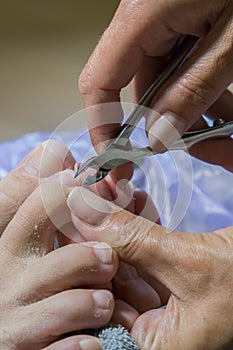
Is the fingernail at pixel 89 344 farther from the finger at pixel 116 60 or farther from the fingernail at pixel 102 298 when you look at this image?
the finger at pixel 116 60

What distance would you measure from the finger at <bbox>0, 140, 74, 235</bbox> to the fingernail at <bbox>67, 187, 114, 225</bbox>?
0.24 ft

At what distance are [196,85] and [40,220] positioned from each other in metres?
0.21

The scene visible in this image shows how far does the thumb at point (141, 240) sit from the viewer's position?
54 centimetres

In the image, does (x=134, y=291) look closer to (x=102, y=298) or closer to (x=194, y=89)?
(x=102, y=298)

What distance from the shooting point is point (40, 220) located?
0.61m

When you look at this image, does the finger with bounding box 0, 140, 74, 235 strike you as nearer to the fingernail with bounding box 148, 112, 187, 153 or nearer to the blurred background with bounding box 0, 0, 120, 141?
the fingernail with bounding box 148, 112, 187, 153

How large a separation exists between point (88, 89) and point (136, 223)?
0.48 ft

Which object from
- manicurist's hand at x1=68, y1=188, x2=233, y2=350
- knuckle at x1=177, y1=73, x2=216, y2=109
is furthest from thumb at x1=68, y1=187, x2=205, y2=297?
knuckle at x1=177, y1=73, x2=216, y2=109

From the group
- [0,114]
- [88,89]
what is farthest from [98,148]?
[0,114]

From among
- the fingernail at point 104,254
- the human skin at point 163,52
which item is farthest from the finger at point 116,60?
the fingernail at point 104,254

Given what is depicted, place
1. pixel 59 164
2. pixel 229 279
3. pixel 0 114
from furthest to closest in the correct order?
pixel 0 114
pixel 59 164
pixel 229 279

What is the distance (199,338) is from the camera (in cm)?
54

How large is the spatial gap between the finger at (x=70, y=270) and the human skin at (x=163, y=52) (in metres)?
0.11

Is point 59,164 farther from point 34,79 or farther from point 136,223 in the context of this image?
point 34,79
